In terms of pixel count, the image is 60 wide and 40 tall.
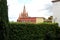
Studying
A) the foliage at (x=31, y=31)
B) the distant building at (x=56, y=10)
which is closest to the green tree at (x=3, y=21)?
the foliage at (x=31, y=31)

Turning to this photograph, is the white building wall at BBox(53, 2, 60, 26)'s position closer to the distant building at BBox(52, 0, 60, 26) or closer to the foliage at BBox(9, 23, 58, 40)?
the distant building at BBox(52, 0, 60, 26)

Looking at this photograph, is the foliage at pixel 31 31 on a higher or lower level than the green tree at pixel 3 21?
lower

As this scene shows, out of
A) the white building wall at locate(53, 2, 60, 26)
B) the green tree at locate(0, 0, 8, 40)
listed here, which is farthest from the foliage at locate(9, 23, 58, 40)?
the white building wall at locate(53, 2, 60, 26)

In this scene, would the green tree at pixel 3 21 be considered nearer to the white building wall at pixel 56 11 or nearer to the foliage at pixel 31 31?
the foliage at pixel 31 31

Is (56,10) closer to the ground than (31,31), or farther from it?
farther from it

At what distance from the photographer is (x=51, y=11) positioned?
24969 millimetres

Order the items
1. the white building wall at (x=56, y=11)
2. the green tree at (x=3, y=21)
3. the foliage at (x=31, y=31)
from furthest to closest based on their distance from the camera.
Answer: the white building wall at (x=56, y=11) → the foliage at (x=31, y=31) → the green tree at (x=3, y=21)

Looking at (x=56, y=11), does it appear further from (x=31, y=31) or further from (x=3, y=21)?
(x=3, y=21)

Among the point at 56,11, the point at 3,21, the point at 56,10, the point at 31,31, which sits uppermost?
the point at 56,10

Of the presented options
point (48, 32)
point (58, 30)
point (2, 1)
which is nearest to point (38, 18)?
point (58, 30)

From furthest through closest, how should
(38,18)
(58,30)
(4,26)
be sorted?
(38,18) → (58,30) → (4,26)

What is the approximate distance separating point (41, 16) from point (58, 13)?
141 inches

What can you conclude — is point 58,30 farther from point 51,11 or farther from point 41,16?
point 51,11

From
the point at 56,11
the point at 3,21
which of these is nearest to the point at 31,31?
the point at 3,21
